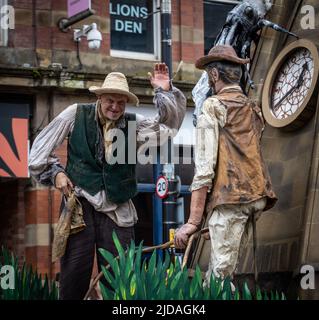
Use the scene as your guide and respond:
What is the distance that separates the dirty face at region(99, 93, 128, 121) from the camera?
20.4 ft

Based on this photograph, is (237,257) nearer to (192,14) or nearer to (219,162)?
(219,162)

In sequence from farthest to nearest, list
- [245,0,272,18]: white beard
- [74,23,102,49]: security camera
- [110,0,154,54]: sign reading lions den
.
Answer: [110,0,154,54]: sign reading lions den < [74,23,102,49]: security camera < [245,0,272,18]: white beard

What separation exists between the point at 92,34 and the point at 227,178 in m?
12.8

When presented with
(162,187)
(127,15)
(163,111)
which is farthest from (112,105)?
(127,15)

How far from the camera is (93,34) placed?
1802 cm

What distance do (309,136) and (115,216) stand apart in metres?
1.59

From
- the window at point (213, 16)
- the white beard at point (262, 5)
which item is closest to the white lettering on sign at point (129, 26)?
the window at point (213, 16)

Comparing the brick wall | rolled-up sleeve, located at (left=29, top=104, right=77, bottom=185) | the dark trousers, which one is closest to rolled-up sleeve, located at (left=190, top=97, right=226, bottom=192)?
the dark trousers

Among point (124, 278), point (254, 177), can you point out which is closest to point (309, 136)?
point (254, 177)

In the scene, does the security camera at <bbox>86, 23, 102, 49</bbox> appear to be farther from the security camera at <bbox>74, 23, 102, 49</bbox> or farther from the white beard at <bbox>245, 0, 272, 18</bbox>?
the white beard at <bbox>245, 0, 272, 18</bbox>

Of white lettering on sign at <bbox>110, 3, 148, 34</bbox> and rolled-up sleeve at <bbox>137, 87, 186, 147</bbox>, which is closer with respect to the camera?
rolled-up sleeve at <bbox>137, 87, 186, 147</bbox>

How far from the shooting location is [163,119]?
6.22 meters

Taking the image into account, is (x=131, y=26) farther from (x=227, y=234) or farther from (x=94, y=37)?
(x=227, y=234)

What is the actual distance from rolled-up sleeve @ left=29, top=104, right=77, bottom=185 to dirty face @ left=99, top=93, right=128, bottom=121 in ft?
0.71
